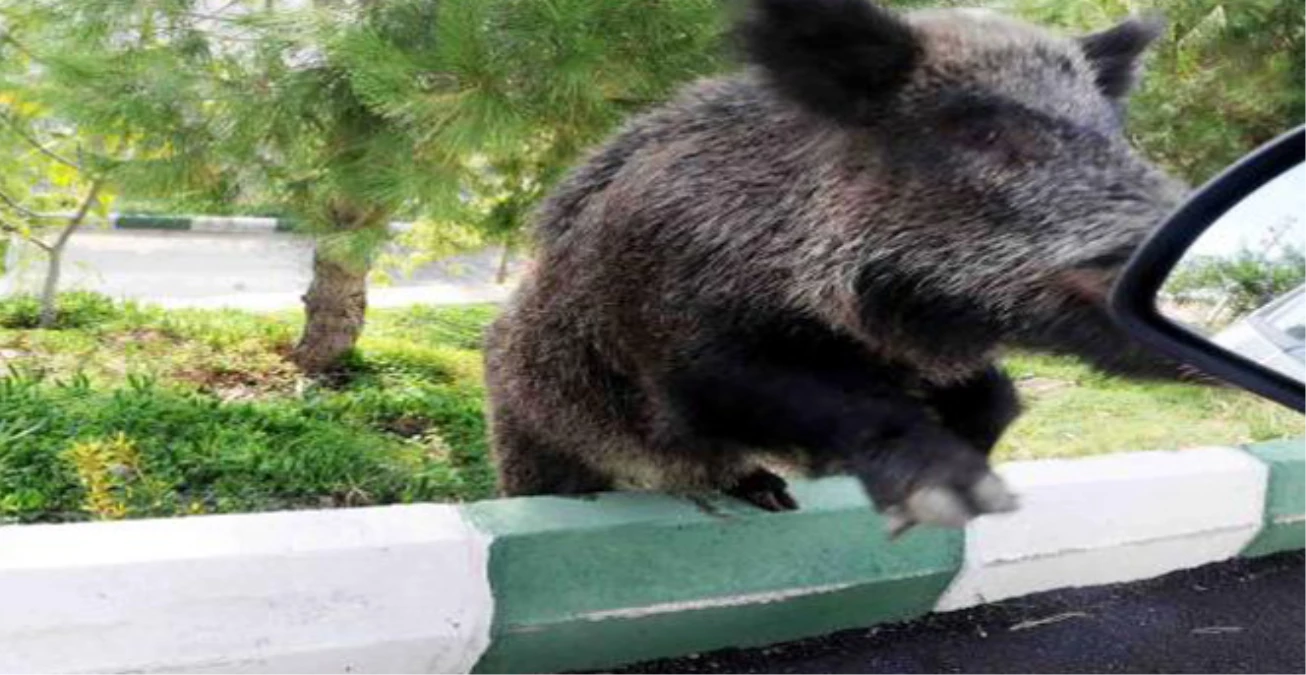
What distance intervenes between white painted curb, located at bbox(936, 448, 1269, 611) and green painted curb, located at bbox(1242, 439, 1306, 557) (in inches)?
2.0

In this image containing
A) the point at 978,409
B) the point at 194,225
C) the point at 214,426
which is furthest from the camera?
the point at 194,225

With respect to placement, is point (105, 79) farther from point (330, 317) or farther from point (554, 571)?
point (554, 571)

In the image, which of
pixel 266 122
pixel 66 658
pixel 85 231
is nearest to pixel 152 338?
pixel 266 122

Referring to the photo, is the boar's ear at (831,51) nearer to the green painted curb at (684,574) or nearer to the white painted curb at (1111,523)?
the green painted curb at (684,574)

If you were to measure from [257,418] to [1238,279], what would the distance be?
3.15 meters

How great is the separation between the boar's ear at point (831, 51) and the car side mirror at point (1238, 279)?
773 mm

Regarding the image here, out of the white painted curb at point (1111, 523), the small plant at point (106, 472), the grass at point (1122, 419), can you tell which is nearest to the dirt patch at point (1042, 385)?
the grass at point (1122, 419)

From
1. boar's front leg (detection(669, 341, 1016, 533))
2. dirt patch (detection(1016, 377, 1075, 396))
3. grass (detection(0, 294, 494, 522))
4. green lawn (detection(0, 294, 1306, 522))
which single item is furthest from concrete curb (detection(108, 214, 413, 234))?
boar's front leg (detection(669, 341, 1016, 533))

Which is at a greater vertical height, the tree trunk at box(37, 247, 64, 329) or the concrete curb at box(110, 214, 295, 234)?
the tree trunk at box(37, 247, 64, 329)

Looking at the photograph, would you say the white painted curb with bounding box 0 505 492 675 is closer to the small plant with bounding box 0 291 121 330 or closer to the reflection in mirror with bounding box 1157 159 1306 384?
the reflection in mirror with bounding box 1157 159 1306 384

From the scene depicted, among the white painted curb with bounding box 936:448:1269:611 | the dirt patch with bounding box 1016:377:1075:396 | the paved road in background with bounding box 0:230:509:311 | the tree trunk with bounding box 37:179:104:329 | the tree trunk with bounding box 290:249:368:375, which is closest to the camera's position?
the white painted curb with bounding box 936:448:1269:611

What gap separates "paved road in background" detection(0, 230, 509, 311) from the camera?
33.1ft

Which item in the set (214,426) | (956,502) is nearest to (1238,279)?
(956,502)

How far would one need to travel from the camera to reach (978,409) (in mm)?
3012
